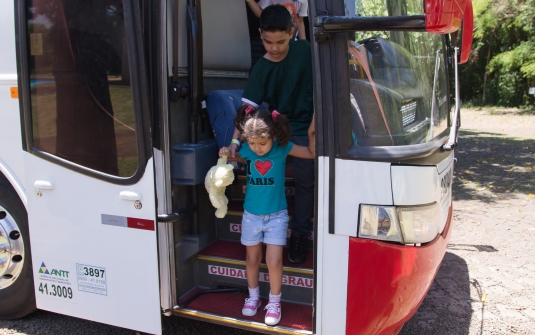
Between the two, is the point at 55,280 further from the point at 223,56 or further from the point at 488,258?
the point at 488,258

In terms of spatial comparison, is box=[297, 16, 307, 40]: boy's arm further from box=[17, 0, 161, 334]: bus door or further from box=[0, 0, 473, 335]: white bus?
box=[17, 0, 161, 334]: bus door

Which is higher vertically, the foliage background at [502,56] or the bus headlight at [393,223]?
the foliage background at [502,56]

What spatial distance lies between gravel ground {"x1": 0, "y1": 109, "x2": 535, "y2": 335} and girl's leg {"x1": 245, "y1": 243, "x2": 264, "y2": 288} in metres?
0.64

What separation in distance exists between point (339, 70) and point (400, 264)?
1013mm

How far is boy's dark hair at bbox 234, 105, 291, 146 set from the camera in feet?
9.33

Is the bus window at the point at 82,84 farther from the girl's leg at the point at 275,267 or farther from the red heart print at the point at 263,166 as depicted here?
the girl's leg at the point at 275,267

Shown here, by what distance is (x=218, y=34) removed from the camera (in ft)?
12.4

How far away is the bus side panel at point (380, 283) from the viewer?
8.05 ft

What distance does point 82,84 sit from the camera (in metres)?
2.86

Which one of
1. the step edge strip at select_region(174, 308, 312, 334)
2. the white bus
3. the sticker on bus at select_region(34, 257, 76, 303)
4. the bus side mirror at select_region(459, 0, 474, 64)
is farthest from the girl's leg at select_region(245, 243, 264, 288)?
the bus side mirror at select_region(459, 0, 474, 64)

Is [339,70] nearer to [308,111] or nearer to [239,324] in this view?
[308,111]

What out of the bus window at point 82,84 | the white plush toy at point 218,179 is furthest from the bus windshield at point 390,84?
the bus window at point 82,84

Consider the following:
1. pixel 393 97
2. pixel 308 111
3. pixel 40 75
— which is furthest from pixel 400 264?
pixel 40 75

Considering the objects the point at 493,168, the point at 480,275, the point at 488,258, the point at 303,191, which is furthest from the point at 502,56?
the point at 303,191
